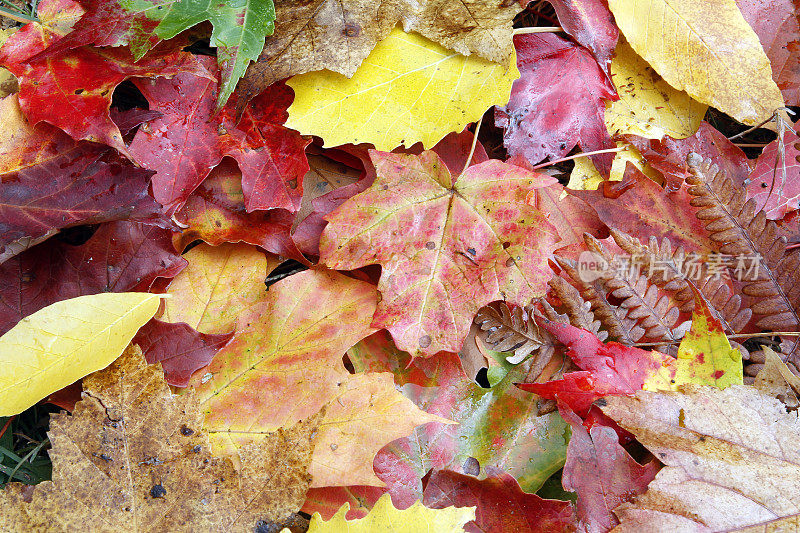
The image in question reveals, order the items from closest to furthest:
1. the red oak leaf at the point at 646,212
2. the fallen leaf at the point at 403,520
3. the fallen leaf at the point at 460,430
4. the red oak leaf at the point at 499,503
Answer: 1. the fallen leaf at the point at 403,520
2. the red oak leaf at the point at 499,503
3. the fallen leaf at the point at 460,430
4. the red oak leaf at the point at 646,212

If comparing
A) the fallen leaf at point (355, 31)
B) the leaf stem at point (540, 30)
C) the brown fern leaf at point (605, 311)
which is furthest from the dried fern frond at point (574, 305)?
the leaf stem at point (540, 30)

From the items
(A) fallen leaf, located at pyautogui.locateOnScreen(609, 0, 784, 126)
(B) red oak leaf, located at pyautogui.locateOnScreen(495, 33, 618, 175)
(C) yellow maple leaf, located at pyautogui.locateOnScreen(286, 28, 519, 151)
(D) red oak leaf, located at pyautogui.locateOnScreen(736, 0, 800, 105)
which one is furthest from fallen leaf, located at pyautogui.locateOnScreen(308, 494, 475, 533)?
(D) red oak leaf, located at pyautogui.locateOnScreen(736, 0, 800, 105)

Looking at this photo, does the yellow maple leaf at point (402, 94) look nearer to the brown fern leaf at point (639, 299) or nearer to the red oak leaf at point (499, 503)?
the brown fern leaf at point (639, 299)

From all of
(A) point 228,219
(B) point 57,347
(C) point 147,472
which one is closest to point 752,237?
(A) point 228,219

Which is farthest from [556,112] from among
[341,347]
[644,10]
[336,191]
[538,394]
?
[341,347]

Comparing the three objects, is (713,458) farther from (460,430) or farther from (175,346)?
(175,346)

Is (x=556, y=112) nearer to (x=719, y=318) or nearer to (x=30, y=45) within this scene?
(x=719, y=318)
